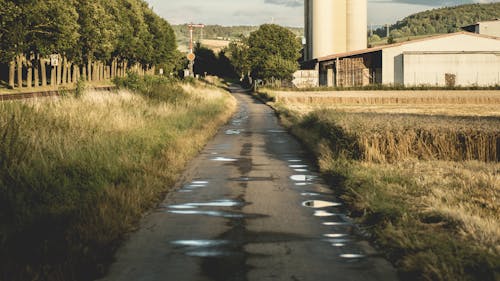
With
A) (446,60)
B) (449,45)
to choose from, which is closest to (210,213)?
(446,60)

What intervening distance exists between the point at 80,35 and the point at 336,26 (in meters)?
50.9

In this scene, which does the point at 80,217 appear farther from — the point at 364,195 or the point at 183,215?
the point at 364,195

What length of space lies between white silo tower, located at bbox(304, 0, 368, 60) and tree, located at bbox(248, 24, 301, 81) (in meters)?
7.65

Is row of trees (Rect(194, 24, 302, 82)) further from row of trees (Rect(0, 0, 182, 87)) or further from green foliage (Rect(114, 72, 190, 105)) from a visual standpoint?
green foliage (Rect(114, 72, 190, 105))

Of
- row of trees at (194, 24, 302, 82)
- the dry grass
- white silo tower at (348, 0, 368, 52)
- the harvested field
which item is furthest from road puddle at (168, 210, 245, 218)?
white silo tower at (348, 0, 368, 52)

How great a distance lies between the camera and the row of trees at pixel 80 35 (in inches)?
2002

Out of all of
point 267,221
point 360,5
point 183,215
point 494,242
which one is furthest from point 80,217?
point 360,5

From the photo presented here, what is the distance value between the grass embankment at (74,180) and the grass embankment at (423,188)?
3.51 metres

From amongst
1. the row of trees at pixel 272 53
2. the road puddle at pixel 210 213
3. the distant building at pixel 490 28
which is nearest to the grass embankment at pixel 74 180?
the road puddle at pixel 210 213

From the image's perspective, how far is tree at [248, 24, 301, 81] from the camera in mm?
87125

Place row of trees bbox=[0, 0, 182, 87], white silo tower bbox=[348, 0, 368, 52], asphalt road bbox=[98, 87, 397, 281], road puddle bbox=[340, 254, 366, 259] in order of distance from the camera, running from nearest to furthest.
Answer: asphalt road bbox=[98, 87, 397, 281] < road puddle bbox=[340, 254, 366, 259] < row of trees bbox=[0, 0, 182, 87] < white silo tower bbox=[348, 0, 368, 52]

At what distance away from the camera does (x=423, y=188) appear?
9.95 m

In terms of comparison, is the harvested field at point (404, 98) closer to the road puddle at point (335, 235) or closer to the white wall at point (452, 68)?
the white wall at point (452, 68)

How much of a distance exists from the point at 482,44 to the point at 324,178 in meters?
61.2
